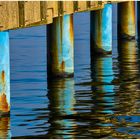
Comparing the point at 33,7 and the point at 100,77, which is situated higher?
the point at 33,7

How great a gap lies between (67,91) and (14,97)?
1.61 meters

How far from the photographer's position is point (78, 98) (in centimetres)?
1897

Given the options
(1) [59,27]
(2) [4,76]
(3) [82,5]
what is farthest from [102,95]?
(3) [82,5]

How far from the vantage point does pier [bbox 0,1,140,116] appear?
643 inches

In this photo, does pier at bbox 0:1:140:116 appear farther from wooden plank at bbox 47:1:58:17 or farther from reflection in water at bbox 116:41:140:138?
reflection in water at bbox 116:41:140:138

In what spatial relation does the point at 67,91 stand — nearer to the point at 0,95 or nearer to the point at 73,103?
the point at 73,103

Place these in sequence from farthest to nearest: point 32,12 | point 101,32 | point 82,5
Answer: point 101,32, point 82,5, point 32,12

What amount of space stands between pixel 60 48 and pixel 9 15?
6.09 metres

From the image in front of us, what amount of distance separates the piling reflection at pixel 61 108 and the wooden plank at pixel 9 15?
195 centimetres

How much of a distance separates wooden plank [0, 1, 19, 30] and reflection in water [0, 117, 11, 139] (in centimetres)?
174

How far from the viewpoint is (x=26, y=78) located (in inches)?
868

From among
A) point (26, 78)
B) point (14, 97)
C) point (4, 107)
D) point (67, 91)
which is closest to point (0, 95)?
point (4, 107)

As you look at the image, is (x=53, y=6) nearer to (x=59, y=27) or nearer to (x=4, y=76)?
(x=59, y=27)

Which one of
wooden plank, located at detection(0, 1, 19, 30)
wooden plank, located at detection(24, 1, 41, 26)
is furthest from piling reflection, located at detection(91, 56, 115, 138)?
wooden plank, located at detection(0, 1, 19, 30)
